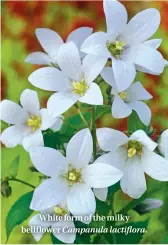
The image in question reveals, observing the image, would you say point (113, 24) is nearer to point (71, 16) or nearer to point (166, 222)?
point (71, 16)

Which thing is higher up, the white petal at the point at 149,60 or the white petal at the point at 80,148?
the white petal at the point at 149,60

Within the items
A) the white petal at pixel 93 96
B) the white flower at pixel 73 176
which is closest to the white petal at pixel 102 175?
the white flower at pixel 73 176

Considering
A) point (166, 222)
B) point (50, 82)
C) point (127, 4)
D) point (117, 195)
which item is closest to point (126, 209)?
point (117, 195)

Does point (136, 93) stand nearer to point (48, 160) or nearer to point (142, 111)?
point (142, 111)

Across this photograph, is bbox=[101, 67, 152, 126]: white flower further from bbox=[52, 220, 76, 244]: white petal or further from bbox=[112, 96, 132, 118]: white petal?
bbox=[52, 220, 76, 244]: white petal

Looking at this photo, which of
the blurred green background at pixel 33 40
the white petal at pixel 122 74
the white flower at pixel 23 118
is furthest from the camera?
the blurred green background at pixel 33 40

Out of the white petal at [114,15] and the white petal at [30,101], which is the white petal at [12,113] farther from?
the white petal at [114,15]
